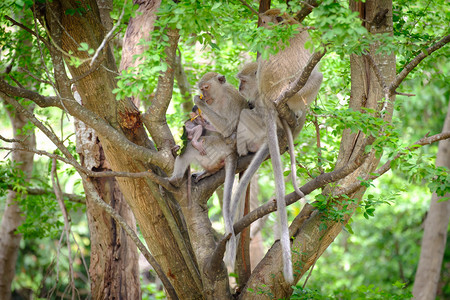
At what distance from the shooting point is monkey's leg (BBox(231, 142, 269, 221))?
3.74m

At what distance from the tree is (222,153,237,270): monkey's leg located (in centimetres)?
10

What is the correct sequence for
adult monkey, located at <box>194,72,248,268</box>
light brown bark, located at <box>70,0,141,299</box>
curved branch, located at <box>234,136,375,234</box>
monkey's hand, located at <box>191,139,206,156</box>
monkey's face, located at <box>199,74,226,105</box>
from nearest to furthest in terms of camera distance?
curved branch, located at <box>234,136,375,234</box>
monkey's hand, located at <box>191,139,206,156</box>
adult monkey, located at <box>194,72,248,268</box>
monkey's face, located at <box>199,74,226,105</box>
light brown bark, located at <box>70,0,141,299</box>

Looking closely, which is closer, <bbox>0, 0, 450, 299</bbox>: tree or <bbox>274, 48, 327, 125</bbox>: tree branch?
<bbox>274, 48, 327, 125</bbox>: tree branch

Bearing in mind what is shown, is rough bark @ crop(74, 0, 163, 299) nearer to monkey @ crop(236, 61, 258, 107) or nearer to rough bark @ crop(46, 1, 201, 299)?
rough bark @ crop(46, 1, 201, 299)

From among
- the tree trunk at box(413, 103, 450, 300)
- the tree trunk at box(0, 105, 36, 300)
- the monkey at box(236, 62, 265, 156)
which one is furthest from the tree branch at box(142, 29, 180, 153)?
the tree trunk at box(413, 103, 450, 300)

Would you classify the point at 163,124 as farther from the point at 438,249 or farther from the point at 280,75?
the point at 438,249

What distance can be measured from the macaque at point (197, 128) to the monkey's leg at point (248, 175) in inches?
19.8

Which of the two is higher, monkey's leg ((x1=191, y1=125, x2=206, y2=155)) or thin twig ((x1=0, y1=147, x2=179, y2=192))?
monkey's leg ((x1=191, y1=125, x2=206, y2=155))

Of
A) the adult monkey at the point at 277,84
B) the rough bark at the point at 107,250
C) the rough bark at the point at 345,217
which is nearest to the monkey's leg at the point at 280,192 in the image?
the adult monkey at the point at 277,84

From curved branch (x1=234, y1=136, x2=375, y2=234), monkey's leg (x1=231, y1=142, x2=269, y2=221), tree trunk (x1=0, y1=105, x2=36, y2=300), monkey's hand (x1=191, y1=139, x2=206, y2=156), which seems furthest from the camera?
tree trunk (x1=0, y1=105, x2=36, y2=300)

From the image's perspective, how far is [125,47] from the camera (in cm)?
440

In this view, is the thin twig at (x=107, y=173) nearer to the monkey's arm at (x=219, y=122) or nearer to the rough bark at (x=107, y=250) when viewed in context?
the monkey's arm at (x=219, y=122)

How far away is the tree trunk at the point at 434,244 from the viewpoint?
6.95m

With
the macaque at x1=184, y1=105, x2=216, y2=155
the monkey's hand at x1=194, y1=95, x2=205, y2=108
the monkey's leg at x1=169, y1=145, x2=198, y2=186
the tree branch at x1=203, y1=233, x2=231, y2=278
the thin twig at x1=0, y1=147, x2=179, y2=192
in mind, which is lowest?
the tree branch at x1=203, y1=233, x2=231, y2=278
